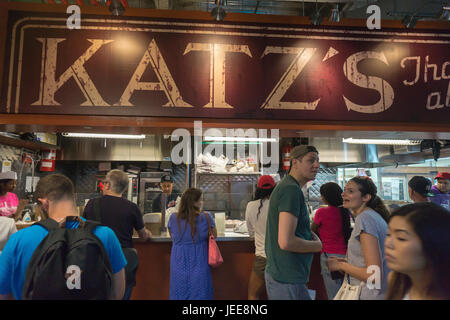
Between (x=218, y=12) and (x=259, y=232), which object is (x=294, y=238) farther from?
(x=218, y=12)

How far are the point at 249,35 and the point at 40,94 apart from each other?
1.86 meters

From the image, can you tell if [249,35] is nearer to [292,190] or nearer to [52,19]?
[292,190]

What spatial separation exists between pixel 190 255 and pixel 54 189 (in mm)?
1597

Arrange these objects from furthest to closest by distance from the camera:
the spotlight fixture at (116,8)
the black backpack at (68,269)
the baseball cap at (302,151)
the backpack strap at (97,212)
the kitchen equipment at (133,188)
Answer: the kitchen equipment at (133,188) < the backpack strap at (97,212) < the spotlight fixture at (116,8) < the baseball cap at (302,151) < the black backpack at (68,269)

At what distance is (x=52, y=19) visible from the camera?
2.35 m

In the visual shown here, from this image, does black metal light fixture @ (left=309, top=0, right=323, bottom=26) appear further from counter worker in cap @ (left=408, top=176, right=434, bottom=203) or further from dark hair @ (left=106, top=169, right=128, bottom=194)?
dark hair @ (left=106, top=169, right=128, bottom=194)

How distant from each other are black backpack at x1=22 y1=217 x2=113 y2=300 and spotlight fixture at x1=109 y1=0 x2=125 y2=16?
193 centimetres

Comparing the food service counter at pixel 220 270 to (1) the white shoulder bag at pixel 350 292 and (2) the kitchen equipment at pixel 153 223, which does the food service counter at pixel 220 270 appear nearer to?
(2) the kitchen equipment at pixel 153 223

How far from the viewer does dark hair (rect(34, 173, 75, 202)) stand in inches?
53.2

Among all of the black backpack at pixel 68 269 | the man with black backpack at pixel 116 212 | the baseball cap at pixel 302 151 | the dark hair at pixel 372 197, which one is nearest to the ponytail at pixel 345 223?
the dark hair at pixel 372 197

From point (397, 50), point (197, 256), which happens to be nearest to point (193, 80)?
point (197, 256)

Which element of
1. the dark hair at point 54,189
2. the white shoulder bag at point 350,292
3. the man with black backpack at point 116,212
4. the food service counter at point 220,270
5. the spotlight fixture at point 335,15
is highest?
the spotlight fixture at point 335,15

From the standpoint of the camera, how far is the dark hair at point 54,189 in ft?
4.43

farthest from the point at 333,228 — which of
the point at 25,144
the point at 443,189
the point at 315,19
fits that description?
the point at 25,144
